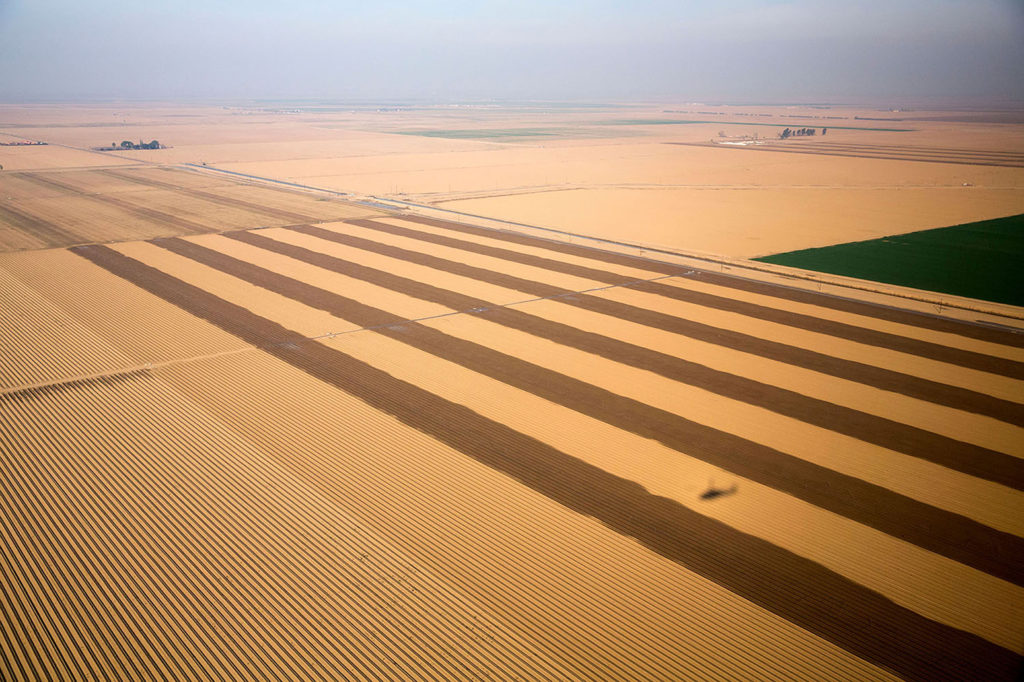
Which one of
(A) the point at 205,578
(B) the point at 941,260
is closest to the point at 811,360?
(A) the point at 205,578

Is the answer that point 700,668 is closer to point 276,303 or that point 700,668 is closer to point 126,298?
point 276,303

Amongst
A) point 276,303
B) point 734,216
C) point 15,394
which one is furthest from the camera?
point 734,216

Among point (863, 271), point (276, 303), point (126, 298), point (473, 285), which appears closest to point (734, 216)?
point (863, 271)

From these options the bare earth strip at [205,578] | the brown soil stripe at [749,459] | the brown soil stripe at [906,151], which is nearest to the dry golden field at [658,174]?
the brown soil stripe at [906,151]

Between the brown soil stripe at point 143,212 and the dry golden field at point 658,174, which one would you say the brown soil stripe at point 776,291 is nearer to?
the dry golden field at point 658,174

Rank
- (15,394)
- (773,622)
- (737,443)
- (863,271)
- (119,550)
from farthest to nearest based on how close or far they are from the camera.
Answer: (863,271), (15,394), (737,443), (119,550), (773,622)

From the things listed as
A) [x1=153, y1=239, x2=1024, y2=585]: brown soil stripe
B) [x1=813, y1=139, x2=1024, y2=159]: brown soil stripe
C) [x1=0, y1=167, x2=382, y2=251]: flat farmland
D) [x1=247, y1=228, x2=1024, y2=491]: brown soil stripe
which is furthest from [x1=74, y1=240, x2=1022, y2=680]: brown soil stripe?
[x1=813, y1=139, x2=1024, y2=159]: brown soil stripe
